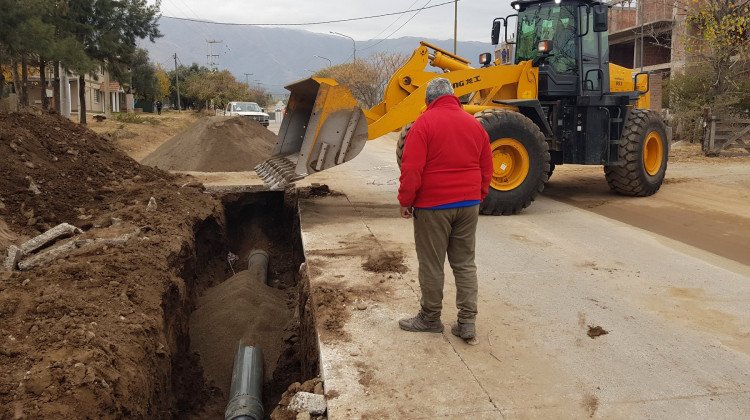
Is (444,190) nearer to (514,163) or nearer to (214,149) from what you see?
(514,163)

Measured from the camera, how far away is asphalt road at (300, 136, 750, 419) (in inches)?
149

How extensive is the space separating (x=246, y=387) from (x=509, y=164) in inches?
224

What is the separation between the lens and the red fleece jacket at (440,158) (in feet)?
14.5

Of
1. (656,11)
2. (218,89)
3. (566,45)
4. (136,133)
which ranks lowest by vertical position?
(136,133)

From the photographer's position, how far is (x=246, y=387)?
5.32 metres

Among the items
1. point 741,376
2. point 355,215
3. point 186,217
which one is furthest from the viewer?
point 355,215

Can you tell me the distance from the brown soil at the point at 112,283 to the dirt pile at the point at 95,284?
0.01 m

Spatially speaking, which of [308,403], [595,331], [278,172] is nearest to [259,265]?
[278,172]

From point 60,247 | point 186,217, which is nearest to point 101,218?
point 186,217

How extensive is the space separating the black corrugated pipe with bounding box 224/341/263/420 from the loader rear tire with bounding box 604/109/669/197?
7.61 m

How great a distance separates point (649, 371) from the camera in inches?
165

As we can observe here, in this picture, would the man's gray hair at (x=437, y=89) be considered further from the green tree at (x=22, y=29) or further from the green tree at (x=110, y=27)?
the green tree at (x=110, y=27)

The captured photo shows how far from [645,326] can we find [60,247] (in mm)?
5352

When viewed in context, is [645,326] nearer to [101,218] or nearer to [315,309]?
[315,309]
